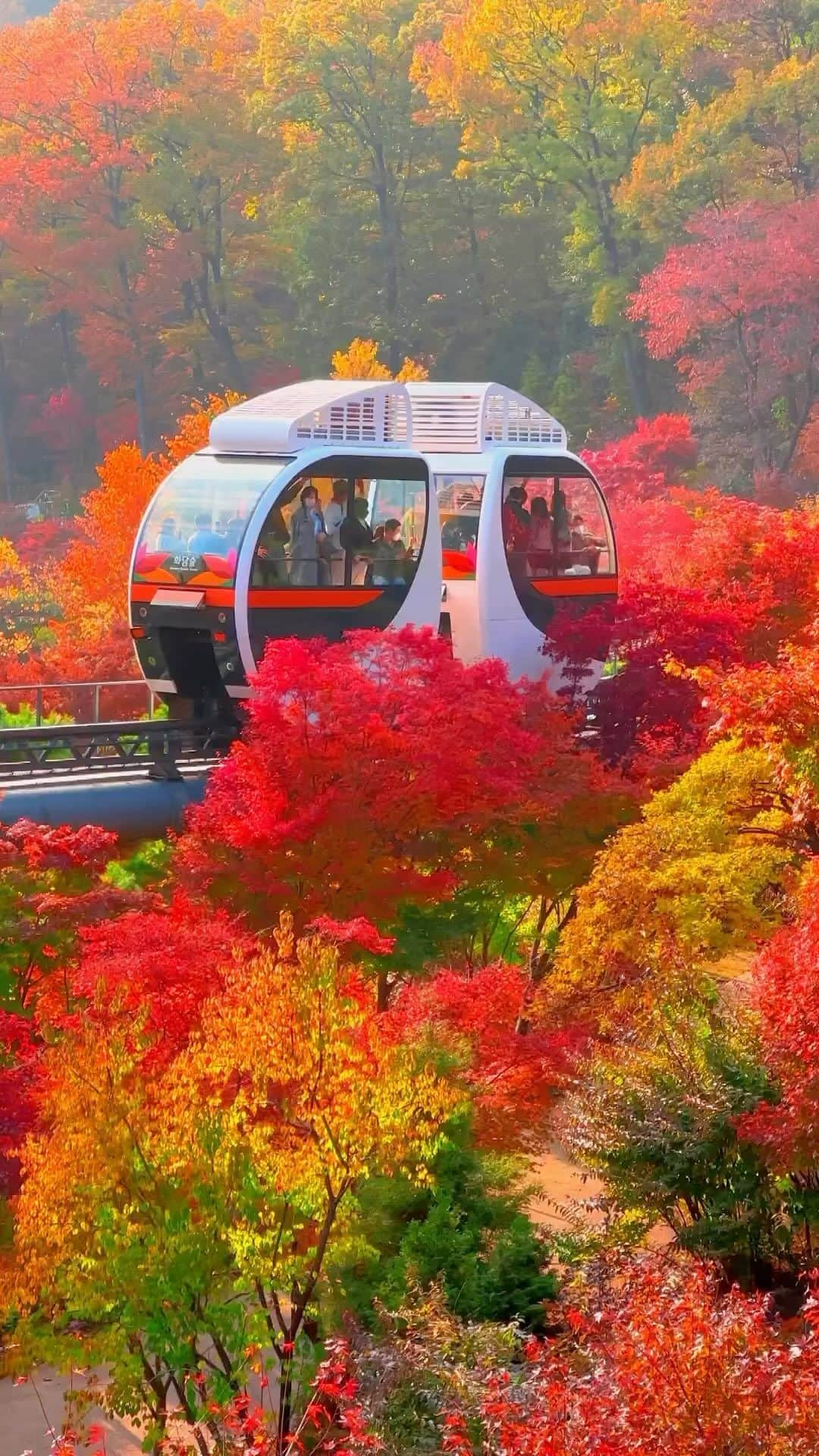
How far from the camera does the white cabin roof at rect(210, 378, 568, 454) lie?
19.7 metres

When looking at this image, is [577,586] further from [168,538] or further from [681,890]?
[681,890]

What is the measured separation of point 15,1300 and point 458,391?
14308 millimetres

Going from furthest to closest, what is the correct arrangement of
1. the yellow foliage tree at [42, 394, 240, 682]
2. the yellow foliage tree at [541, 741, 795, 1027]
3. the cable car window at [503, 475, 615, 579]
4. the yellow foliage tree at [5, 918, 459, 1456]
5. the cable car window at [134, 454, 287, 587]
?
1. the yellow foliage tree at [42, 394, 240, 682]
2. the cable car window at [503, 475, 615, 579]
3. the cable car window at [134, 454, 287, 587]
4. the yellow foliage tree at [541, 741, 795, 1027]
5. the yellow foliage tree at [5, 918, 459, 1456]

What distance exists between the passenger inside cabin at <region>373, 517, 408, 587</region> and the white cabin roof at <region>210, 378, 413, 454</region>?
37.6 inches

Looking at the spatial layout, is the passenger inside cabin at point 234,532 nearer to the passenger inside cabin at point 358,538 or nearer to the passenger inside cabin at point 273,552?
the passenger inside cabin at point 273,552

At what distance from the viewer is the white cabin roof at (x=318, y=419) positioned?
1961cm

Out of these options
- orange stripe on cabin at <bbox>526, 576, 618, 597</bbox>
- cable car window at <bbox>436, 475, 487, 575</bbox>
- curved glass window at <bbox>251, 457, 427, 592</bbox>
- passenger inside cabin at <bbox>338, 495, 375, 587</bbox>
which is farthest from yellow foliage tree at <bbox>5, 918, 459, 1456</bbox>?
orange stripe on cabin at <bbox>526, 576, 618, 597</bbox>

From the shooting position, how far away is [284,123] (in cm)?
6019

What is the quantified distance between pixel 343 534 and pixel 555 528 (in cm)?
391

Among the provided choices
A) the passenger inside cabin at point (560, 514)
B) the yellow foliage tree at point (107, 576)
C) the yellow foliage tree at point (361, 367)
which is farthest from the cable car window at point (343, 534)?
the yellow foliage tree at point (361, 367)

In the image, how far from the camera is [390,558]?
20.3 m

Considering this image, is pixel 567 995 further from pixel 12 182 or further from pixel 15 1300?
pixel 12 182

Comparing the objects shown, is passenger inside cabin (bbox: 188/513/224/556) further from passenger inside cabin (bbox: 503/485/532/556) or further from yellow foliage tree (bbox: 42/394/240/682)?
yellow foliage tree (bbox: 42/394/240/682)

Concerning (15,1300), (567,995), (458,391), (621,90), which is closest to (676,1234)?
(567,995)
